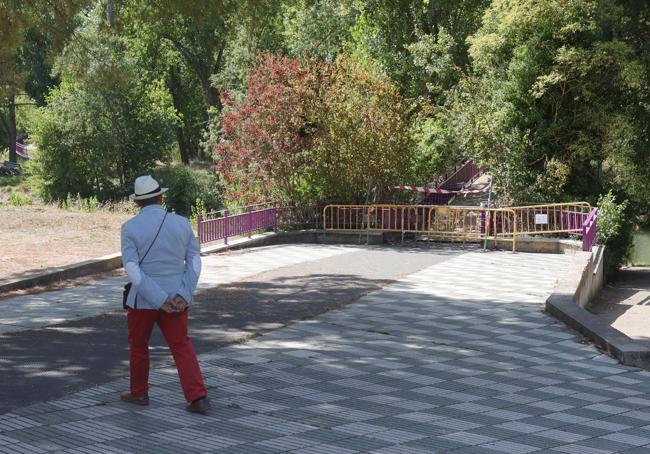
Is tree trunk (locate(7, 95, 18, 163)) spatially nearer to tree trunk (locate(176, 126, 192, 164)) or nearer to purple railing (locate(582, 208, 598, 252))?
tree trunk (locate(176, 126, 192, 164))

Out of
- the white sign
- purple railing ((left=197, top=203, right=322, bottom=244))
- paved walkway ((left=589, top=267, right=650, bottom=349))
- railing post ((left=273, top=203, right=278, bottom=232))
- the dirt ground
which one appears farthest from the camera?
railing post ((left=273, top=203, right=278, bottom=232))

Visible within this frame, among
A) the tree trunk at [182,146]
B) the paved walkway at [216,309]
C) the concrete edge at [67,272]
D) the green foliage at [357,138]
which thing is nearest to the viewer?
the paved walkway at [216,309]

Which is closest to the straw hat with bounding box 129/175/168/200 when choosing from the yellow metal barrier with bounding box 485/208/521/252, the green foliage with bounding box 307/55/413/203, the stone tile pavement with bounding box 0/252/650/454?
the stone tile pavement with bounding box 0/252/650/454

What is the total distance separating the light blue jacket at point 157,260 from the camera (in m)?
6.37

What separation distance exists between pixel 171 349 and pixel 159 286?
1.48 feet

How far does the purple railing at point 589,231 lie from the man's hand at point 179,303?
566 inches

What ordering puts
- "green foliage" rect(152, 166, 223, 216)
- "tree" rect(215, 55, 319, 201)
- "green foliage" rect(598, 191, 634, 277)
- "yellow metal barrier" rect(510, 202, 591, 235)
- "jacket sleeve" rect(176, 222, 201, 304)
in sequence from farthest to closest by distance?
1. "green foliage" rect(152, 166, 223, 216)
2. "green foliage" rect(598, 191, 634, 277)
3. "tree" rect(215, 55, 319, 201)
4. "yellow metal barrier" rect(510, 202, 591, 235)
5. "jacket sleeve" rect(176, 222, 201, 304)

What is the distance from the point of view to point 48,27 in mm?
15539

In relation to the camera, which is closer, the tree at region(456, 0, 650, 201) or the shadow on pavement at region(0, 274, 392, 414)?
the shadow on pavement at region(0, 274, 392, 414)

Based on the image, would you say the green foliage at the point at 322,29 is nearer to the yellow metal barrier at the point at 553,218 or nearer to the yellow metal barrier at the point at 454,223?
the yellow metal barrier at the point at 553,218

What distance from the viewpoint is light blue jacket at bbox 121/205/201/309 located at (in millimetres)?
6371

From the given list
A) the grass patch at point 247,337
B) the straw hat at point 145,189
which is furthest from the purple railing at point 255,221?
the straw hat at point 145,189

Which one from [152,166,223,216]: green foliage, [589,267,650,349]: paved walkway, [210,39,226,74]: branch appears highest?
[210,39,226,74]: branch

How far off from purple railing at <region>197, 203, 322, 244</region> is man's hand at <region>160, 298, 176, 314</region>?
12.8 m
